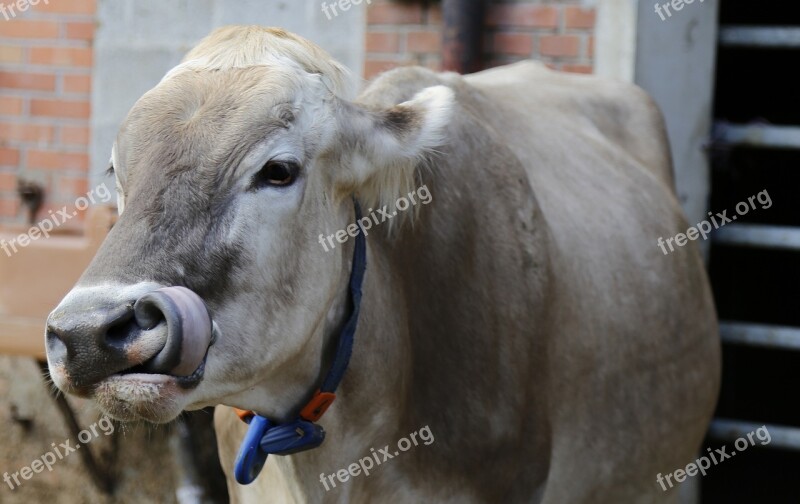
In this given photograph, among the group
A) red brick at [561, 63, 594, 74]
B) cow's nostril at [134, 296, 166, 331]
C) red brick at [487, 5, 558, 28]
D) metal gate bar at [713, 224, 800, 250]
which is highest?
red brick at [487, 5, 558, 28]

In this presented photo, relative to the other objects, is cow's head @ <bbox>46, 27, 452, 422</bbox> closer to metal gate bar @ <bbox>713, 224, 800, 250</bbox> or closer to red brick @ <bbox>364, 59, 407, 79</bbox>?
red brick @ <bbox>364, 59, 407, 79</bbox>

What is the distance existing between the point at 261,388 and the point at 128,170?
19.5 inches

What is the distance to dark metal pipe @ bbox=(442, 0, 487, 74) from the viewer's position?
13.7 feet

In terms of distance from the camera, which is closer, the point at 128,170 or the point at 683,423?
the point at 128,170

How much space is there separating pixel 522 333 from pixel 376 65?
6.26 feet

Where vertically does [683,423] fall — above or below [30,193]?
below

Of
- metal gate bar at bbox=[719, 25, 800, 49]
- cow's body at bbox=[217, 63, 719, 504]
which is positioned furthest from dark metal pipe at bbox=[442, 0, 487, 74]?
metal gate bar at bbox=[719, 25, 800, 49]

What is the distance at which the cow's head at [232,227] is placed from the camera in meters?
1.93

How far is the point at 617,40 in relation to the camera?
13.7 feet

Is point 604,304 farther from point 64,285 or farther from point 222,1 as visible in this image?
point 222,1

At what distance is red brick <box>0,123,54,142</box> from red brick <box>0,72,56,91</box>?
0.15m

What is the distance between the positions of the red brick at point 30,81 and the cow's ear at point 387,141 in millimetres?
2749

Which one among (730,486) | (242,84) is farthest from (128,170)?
(730,486)

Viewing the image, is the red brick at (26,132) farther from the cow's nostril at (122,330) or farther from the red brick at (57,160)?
the cow's nostril at (122,330)
